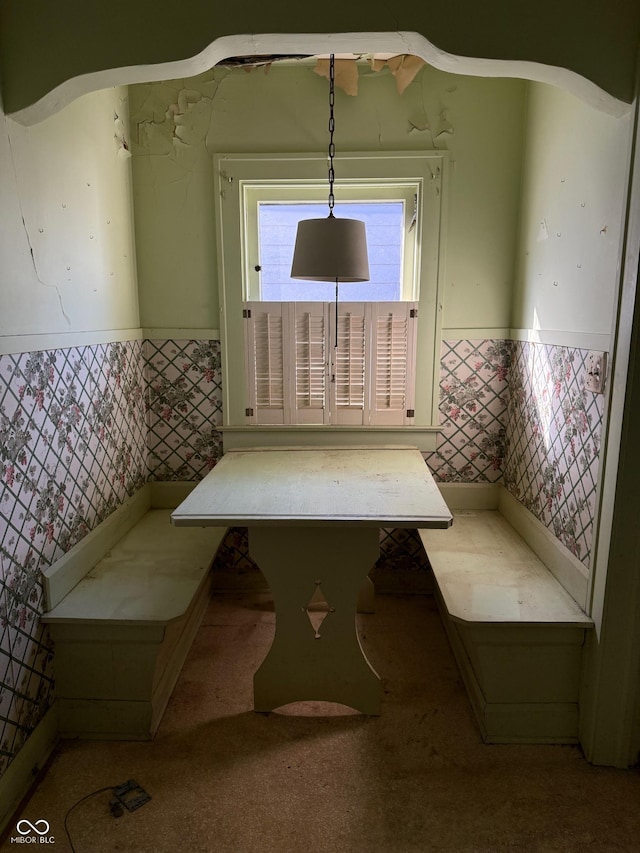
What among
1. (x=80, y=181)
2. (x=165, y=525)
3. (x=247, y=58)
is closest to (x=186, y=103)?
(x=247, y=58)

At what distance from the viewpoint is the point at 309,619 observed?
6.88 feet

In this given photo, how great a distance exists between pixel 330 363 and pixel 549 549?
4.43 ft

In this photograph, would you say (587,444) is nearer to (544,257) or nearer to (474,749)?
(544,257)

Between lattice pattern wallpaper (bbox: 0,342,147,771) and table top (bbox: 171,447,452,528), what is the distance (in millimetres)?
464

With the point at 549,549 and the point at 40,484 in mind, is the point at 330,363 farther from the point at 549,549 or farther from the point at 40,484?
the point at 40,484

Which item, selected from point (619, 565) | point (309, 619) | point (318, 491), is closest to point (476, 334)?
point (318, 491)

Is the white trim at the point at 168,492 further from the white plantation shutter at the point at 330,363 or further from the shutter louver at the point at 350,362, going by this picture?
the shutter louver at the point at 350,362

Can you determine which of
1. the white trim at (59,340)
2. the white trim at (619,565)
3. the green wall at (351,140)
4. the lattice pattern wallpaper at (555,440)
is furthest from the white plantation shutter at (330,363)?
the white trim at (619,565)

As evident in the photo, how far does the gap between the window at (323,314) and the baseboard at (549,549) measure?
0.53 meters

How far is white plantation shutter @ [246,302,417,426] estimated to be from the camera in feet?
9.48

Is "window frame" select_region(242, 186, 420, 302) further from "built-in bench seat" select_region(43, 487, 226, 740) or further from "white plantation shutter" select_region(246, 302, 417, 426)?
"built-in bench seat" select_region(43, 487, 226, 740)

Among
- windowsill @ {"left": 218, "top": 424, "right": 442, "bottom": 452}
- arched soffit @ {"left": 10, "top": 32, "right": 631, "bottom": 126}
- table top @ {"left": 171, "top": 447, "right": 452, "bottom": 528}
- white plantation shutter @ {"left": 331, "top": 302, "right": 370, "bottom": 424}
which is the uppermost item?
arched soffit @ {"left": 10, "top": 32, "right": 631, "bottom": 126}

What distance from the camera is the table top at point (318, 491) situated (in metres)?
1.92

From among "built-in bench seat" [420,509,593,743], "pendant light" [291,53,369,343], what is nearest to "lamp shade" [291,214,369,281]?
"pendant light" [291,53,369,343]
